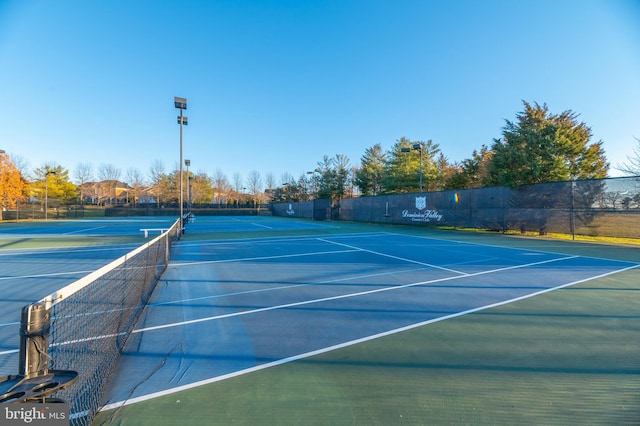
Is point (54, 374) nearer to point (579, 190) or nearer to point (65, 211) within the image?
point (579, 190)

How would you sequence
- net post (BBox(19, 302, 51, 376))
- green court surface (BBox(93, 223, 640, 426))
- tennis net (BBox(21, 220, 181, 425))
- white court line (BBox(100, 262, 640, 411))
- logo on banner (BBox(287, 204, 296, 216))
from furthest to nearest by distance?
logo on banner (BBox(287, 204, 296, 216)), white court line (BBox(100, 262, 640, 411)), green court surface (BBox(93, 223, 640, 426)), tennis net (BBox(21, 220, 181, 425)), net post (BBox(19, 302, 51, 376))

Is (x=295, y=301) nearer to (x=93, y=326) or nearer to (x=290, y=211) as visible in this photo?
(x=93, y=326)

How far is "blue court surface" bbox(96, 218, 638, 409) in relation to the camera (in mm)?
3596

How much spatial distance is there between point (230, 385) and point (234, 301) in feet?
9.62

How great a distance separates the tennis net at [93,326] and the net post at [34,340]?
0.01 metres

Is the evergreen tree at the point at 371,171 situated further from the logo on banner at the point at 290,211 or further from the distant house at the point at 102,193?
the distant house at the point at 102,193

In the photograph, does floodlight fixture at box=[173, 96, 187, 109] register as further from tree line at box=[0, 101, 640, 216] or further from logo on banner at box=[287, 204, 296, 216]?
logo on banner at box=[287, 204, 296, 216]

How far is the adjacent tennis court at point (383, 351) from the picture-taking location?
2719 millimetres

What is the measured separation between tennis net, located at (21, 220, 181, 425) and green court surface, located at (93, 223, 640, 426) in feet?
1.15

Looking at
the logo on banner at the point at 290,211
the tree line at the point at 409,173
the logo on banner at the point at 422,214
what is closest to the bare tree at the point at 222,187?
the tree line at the point at 409,173

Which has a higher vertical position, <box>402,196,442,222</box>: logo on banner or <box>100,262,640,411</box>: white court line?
<box>402,196,442,222</box>: logo on banner

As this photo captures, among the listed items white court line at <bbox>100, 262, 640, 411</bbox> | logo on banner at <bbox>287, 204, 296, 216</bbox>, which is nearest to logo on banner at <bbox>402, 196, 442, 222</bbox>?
white court line at <bbox>100, 262, 640, 411</bbox>

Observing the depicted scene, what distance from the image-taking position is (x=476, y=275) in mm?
8055

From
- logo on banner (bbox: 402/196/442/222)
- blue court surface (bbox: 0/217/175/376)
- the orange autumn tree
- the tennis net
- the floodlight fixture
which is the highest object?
the floodlight fixture
